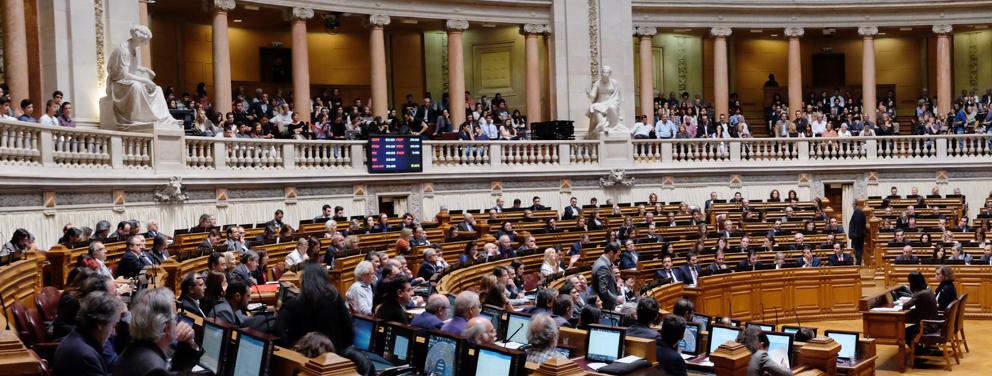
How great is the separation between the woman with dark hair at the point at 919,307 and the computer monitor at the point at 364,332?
8.39m

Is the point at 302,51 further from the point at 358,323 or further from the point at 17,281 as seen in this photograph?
the point at 358,323

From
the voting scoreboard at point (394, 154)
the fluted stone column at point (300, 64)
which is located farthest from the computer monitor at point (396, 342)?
the fluted stone column at point (300, 64)

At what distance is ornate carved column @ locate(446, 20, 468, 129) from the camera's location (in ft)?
81.4

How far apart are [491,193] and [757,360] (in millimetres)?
14506

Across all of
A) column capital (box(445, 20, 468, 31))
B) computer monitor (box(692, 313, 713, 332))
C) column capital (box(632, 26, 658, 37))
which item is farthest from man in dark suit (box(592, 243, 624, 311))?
column capital (box(632, 26, 658, 37))

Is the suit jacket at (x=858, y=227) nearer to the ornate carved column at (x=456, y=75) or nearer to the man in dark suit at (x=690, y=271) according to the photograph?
the man in dark suit at (x=690, y=271)

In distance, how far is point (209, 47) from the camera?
84.9 ft

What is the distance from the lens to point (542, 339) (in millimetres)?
6004

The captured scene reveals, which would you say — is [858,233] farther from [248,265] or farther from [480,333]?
[480,333]

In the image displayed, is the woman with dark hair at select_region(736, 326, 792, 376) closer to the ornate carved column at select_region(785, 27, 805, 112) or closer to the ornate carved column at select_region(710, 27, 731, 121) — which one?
the ornate carved column at select_region(710, 27, 731, 121)

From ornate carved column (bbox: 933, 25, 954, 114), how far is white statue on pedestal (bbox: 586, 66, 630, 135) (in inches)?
436

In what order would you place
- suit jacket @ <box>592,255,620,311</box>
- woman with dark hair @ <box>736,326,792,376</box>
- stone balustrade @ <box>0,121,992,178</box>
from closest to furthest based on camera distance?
woman with dark hair @ <box>736,326,792,376</box> → suit jacket @ <box>592,255,620,311</box> → stone balustrade @ <box>0,121,992,178</box>

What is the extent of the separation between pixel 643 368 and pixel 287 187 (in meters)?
13.3

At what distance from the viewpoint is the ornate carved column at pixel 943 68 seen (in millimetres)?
27625
